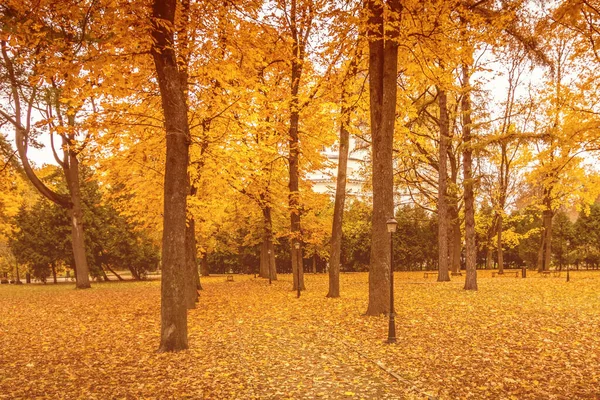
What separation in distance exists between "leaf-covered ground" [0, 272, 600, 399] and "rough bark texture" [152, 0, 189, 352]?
58 cm

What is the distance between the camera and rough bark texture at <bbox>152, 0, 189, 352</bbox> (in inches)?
350

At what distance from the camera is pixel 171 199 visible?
894 centimetres

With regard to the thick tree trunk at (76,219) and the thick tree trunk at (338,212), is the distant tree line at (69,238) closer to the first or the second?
the thick tree trunk at (76,219)

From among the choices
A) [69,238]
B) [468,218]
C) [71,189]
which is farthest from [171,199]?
[69,238]

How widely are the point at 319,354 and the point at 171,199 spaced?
425 cm

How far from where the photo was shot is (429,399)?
19.1ft

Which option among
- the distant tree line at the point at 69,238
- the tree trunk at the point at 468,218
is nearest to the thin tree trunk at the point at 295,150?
the tree trunk at the point at 468,218

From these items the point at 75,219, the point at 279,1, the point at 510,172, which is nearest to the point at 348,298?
the point at 279,1

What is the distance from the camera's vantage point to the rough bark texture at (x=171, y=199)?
8.90 m

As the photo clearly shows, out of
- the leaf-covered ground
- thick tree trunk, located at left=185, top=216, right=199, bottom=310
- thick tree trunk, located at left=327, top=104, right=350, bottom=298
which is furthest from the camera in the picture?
thick tree trunk, located at left=327, top=104, right=350, bottom=298

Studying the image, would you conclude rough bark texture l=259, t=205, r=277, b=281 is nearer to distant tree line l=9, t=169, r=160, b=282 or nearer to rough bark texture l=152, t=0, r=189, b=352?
distant tree line l=9, t=169, r=160, b=282

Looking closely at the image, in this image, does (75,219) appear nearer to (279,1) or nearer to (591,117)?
(279,1)

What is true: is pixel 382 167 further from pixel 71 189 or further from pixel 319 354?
pixel 71 189

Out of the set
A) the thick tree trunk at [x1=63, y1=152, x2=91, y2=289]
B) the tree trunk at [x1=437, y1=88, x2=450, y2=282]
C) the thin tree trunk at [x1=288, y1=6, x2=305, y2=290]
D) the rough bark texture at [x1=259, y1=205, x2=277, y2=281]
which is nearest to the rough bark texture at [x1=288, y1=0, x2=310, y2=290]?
the thin tree trunk at [x1=288, y1=6, x2=305, y2=290]
